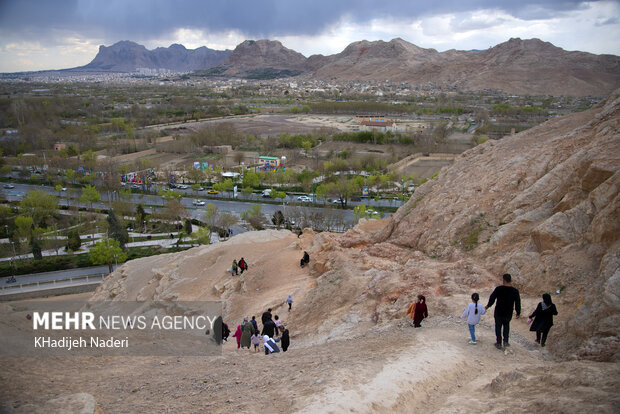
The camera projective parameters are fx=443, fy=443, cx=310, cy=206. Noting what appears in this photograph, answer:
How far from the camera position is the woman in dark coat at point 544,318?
7.18m

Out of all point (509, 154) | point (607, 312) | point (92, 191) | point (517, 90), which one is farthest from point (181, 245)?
point (517, 90)

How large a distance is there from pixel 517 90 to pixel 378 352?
14030 centimetres

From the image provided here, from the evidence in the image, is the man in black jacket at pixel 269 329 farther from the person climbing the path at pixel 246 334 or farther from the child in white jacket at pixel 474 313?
the child in white jacket at pixel 474 313

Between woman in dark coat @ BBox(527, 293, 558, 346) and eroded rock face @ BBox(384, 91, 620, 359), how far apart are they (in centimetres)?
32

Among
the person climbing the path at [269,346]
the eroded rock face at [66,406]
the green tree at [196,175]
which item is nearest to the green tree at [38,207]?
the green tree at [196,175]

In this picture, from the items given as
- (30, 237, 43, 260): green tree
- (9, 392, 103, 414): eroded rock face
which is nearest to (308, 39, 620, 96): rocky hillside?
(30, 237, 43, 260): green tree

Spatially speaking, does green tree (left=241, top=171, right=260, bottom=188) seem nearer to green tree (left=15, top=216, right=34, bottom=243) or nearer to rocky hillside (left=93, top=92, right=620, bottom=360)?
green tree (left=15, top=216, right=34, bottom=243)

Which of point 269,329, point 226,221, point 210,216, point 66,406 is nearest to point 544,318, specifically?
point 269,329

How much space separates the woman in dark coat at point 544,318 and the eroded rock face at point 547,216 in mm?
323

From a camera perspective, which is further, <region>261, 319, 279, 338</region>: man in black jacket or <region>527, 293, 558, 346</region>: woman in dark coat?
<region>261, 319, 279, 338</region>: man in black jacket

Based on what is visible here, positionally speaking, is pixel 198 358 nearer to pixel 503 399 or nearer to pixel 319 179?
pixel 503 399

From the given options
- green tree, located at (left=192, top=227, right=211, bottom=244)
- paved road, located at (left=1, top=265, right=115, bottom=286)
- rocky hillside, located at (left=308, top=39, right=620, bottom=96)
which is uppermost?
rocky hillside, located at (left=308, top=39, right=620, bottom=96)

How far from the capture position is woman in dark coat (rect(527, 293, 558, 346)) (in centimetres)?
718

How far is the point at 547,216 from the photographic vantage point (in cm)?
1080
